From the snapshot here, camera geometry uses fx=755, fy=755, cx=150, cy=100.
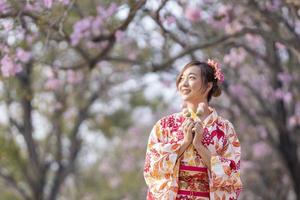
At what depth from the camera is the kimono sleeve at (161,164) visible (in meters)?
4.06

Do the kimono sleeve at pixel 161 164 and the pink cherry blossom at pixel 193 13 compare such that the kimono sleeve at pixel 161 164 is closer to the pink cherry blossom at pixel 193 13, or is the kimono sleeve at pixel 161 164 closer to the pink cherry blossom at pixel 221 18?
the pink cherry blossom at pixel 221 18

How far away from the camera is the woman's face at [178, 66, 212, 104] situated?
13.8ft

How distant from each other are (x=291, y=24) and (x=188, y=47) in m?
1.20

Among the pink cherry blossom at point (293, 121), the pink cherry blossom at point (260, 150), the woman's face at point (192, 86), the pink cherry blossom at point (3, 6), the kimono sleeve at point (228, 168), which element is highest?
the pink cherry blossom at point (260, 150)

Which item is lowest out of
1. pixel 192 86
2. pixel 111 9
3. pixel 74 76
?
pixel 192 86

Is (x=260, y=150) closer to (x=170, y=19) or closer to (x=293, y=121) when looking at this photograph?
(x=293, y=121)

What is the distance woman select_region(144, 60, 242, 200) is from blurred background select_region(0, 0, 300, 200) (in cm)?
212

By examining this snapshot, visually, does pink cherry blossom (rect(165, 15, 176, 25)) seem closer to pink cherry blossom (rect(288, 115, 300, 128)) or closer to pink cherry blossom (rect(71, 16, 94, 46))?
pink cherry blossom (rect(71, 16, 94, 46))

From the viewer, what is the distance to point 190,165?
13.4 ft

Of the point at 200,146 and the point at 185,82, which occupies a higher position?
the point at 185,82

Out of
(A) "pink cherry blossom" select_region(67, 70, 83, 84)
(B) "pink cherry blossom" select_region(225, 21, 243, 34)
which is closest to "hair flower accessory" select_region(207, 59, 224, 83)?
(B) "pink cherry blossom" select_region(225, 21, 243, 34)

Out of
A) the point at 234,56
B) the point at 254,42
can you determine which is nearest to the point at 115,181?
the point at 254,42

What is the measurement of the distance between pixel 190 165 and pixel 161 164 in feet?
0.52

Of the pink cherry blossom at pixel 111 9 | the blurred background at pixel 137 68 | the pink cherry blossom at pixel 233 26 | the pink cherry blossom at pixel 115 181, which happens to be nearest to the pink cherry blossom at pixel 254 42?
the blurred background at pixel 137 68
